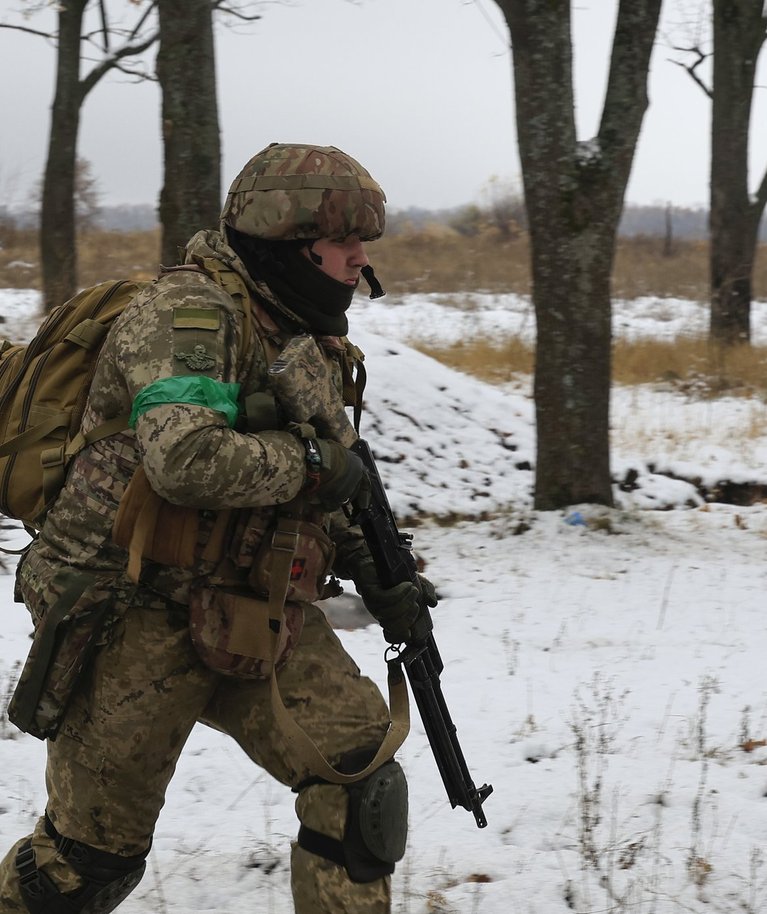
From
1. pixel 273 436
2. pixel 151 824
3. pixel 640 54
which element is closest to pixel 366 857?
pixel 151 824

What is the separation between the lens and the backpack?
7.41ft

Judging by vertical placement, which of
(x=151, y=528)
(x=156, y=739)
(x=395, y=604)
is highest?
(x=151, y=528)

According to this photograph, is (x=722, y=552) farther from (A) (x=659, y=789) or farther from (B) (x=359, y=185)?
(B) (x=359, y=185)

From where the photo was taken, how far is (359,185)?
2367 mm

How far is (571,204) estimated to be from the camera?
650cm

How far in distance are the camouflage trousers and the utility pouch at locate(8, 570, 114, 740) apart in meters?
0.05

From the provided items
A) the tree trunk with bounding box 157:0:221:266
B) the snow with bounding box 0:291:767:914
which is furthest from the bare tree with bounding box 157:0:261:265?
the snow with bounding box 0:291:767:914

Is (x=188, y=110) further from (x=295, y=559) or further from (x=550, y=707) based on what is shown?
(x=295, y=559)

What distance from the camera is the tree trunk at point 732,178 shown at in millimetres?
11289

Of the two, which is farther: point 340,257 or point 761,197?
point 761,197

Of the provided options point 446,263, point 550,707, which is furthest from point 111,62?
point 446,263

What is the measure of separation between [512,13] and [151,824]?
18.3 ft

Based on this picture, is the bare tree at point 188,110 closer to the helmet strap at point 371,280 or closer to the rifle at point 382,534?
the helmet strap at point 371,280

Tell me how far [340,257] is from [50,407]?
72 centimetres
